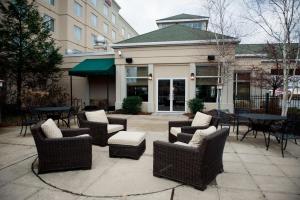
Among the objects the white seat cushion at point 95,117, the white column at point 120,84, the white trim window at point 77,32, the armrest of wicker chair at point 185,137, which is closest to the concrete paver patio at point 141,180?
the armrest of wicker chair at point 185,137

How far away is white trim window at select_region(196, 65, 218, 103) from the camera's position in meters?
14.1

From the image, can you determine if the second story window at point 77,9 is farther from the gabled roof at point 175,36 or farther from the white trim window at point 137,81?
the white trim window at point 137,81

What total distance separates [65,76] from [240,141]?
14.5 meters

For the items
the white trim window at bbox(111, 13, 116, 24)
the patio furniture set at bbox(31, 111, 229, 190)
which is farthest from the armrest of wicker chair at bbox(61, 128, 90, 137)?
the white trim window at bbox(111, 13, 116, 24)

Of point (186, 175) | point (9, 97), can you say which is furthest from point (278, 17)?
point (9, 97)

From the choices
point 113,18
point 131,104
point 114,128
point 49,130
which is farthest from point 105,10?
point 49,130

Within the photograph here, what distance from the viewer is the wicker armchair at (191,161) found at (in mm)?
3590

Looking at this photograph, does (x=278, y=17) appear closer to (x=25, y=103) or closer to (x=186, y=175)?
(x=186, y=175)

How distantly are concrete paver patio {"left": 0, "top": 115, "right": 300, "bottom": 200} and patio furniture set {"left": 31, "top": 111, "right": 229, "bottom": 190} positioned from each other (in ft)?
0.51

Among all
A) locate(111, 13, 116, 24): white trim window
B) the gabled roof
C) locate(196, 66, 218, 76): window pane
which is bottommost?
locate(196, 66, 218, 76): window pane

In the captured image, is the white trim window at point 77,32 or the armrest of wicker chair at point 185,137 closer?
the armrest of wicker chair at point 185,137

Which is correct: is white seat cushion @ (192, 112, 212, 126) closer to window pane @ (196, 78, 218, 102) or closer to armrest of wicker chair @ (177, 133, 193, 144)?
armrest of wicker chair @ (177, 133, 193, 144)

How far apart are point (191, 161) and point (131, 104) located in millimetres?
10602

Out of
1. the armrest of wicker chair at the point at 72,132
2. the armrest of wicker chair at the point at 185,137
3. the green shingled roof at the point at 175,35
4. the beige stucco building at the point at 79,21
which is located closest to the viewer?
the armrest of wicker chair at the point at 185,137
